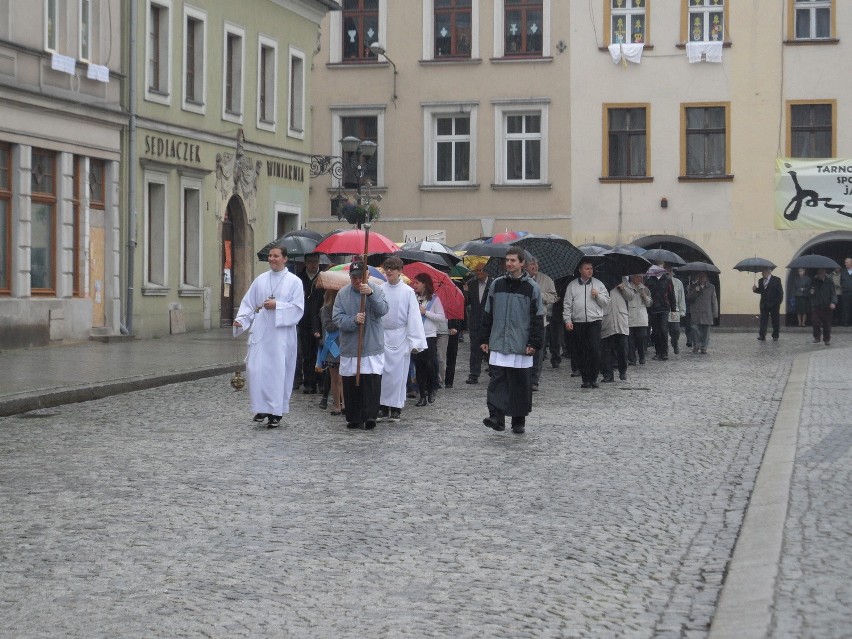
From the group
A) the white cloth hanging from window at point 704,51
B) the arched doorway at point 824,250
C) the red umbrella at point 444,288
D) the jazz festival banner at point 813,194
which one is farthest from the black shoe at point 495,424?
the white cloth hanging from window at point 704,51

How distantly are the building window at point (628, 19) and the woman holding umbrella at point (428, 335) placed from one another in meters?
27.0

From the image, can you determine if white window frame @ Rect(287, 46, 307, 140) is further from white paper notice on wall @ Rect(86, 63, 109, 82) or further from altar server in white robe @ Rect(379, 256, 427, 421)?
altar server in white robe @ Rect(379, 256, 427, 421)

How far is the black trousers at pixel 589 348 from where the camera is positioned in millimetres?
21094

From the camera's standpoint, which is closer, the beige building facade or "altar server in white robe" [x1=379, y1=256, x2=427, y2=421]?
"altar server in white robe" [x1=379, y1=256, x2=427, y2=421]

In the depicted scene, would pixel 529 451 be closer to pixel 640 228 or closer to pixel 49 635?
pixel 49 635

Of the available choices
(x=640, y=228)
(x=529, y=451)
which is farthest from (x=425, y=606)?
(x=640, y=228)

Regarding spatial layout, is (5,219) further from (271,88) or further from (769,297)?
(769,297)

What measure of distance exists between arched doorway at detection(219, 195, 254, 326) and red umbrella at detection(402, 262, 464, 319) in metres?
16.2

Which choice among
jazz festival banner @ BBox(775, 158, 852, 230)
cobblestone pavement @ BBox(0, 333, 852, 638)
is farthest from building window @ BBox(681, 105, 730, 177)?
cobblestone pavement @ BBox(0, 333, 852, 638)

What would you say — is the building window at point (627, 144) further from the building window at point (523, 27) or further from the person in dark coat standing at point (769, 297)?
the person in dark coat standing at point (769, 297)

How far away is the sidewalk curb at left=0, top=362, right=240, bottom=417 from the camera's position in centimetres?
1620

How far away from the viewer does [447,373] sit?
2128 cm

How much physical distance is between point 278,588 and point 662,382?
1548 centimetres

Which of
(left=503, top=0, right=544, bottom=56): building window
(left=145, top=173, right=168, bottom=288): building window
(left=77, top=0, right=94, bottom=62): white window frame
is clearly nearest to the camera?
(left=77, top=0, right=94, bottom=62): white window frame
